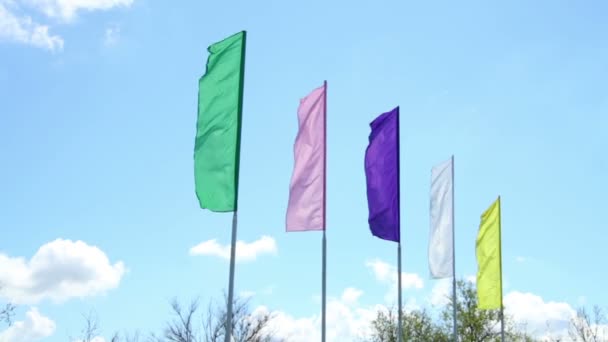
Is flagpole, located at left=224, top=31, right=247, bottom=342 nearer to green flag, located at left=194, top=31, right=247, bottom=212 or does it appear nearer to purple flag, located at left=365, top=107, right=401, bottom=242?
green flag, located at left=194, top=31, right=247, bottom=212

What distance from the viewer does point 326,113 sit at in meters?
19.5

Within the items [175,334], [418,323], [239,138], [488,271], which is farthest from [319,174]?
[418,323]

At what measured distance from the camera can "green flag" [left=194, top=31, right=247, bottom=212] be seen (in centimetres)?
1584

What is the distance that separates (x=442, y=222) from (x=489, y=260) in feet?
9.90

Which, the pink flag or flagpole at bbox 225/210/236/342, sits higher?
the pink flag

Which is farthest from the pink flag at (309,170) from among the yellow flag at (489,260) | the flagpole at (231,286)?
the yellow flag at (489,260)

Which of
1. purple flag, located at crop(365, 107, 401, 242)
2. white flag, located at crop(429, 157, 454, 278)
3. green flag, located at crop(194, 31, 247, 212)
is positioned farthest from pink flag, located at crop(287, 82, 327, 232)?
white flag, located at crop(429, 157, 454, 278)

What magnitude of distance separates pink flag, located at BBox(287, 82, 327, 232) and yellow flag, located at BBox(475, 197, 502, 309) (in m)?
9.78

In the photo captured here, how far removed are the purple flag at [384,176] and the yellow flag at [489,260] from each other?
663 centimetres

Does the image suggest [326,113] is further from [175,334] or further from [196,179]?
[175,334]

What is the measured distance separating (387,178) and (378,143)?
1211 mm

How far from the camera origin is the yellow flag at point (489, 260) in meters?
25.5

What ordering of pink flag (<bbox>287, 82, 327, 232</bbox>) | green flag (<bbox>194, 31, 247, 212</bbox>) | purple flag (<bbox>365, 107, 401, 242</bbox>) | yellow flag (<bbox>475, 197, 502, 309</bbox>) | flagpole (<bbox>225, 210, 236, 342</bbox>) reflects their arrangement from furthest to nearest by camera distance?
yellow flag (<bbox>475, 197, 502, 309</bbox>), purple flag (<bbox>365, 107, 401, 242</bbox>), pink flag (<bbox>287, 82, 327, 232</bbox>), green flag (<bbox>194, 31, 247, 212</bbox>), flagpole (<bbox>225, 210, 236, 342</bbox>)

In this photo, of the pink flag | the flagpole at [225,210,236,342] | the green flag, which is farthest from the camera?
the pink flag
